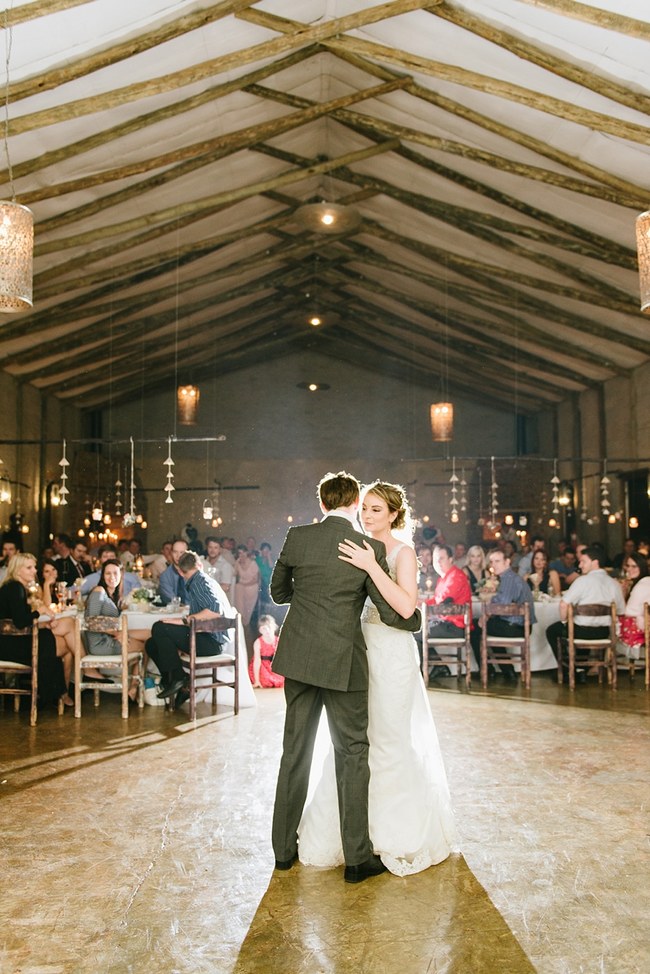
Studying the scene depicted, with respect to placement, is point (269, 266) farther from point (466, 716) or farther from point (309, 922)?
point (309, 922)

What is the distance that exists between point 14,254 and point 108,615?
9.86 feet

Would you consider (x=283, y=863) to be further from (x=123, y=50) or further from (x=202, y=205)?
(x=202, y=205)

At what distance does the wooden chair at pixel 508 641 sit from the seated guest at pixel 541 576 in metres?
1.33

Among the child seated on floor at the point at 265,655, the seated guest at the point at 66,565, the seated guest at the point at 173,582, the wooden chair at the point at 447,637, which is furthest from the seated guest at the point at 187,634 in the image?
the seated guest at the point at 66,565

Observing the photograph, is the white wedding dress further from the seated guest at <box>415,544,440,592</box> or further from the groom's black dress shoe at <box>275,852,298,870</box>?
the seated guest at <box>415,544,440,592</box>

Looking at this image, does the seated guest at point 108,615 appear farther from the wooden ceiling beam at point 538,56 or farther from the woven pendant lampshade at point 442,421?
the woven pendant lampshade at point 442,421

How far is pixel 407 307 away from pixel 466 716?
981cm

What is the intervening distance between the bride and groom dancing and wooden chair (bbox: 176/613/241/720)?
117 inches

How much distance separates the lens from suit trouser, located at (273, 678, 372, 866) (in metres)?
3.14

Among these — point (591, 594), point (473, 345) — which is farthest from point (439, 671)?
point (473, 345)

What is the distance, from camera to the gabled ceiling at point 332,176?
233 inches

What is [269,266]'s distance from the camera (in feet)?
44.7

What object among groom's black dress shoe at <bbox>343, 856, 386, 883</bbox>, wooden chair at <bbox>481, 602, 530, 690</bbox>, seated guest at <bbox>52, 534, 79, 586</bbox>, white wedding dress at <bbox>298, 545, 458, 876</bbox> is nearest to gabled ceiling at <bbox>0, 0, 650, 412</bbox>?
seated guest at <bbox>52, 534, 79, 586</bbox>

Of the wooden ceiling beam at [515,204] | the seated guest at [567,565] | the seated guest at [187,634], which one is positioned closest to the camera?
the seated guest at [187,634]
